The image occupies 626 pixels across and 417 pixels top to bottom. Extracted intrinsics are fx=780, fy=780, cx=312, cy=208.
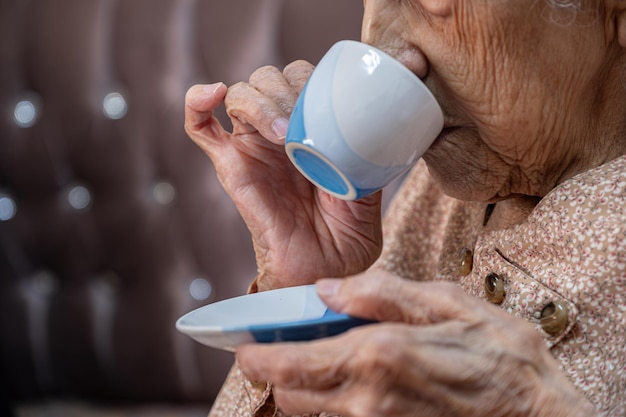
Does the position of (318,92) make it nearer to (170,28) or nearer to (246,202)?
(246,202)

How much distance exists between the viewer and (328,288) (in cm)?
60

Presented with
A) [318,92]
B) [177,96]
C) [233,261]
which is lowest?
[233,261]

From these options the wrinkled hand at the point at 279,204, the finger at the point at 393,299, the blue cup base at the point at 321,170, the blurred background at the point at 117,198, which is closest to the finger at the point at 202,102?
the wrinkled hand at the point at 279,204

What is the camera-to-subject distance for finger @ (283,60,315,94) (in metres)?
0.98

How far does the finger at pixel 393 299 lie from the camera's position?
0.59 metres

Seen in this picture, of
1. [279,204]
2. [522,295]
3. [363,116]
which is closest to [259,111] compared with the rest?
[279,204]

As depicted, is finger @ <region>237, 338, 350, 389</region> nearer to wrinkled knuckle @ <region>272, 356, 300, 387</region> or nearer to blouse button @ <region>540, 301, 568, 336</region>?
wrinkled knuckle @ <region>272, 356, 300, 387</region>

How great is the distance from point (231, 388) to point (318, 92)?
493 mm

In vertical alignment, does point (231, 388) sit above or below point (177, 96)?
below

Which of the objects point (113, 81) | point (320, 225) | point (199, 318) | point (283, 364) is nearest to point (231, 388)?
point (320, 225)

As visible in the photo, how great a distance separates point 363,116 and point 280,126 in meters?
0.23

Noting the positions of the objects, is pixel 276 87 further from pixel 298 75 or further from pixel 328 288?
pixel 328 288

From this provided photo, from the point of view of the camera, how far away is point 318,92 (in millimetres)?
724

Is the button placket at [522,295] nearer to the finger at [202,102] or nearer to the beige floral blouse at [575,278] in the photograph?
the beige floral blouse at [575,278]
